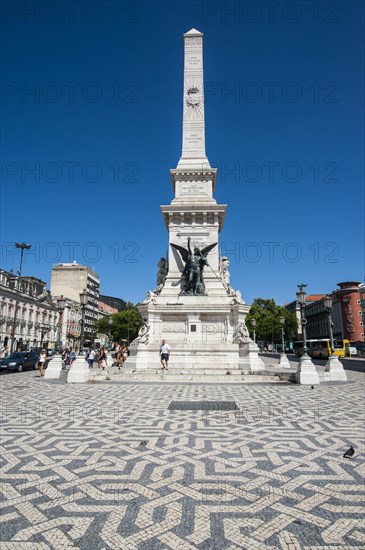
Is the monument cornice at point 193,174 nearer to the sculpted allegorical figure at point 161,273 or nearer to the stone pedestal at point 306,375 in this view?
the sculpted allegorical figure at point 161,273

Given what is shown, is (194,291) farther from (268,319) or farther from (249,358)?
→ (268,319)

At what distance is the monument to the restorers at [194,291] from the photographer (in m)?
18.2

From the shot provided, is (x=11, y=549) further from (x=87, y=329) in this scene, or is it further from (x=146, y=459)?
(x=87, y=329)

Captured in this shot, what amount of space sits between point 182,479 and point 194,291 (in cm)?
1629

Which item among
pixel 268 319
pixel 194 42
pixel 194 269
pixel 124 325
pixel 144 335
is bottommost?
pixel 144 335

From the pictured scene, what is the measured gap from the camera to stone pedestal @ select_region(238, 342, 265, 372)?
1778cm

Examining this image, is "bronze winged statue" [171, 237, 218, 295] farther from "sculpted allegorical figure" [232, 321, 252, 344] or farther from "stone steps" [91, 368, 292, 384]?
"stone steps" [91, 368, 292, 384]

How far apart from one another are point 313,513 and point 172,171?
23.1m

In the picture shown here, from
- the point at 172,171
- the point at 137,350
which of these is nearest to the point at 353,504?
the point at 137,350

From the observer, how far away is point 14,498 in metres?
3.75

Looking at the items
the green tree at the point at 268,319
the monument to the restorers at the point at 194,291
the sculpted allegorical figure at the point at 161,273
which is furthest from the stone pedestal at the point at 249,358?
the green tree at the point at 268,319

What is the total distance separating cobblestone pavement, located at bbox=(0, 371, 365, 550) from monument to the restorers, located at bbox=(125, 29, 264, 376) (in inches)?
382

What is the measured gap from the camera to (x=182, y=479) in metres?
4.25

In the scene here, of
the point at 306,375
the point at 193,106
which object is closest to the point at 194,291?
the point at 306,375
